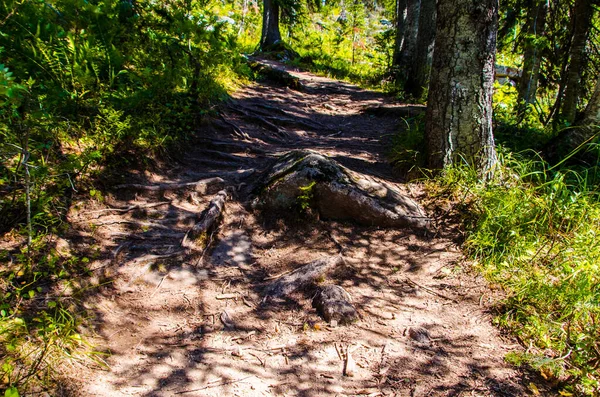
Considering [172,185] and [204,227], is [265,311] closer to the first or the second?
[204,227]

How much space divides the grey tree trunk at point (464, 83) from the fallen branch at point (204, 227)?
2.67m

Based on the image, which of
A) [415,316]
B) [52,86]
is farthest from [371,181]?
[52,86]

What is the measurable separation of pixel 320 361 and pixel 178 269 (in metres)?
1.60

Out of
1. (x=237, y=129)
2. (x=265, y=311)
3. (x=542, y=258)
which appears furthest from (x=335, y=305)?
(x=237, y=129)

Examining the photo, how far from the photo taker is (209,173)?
4965 mm

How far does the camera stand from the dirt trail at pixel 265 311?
222 centimetres

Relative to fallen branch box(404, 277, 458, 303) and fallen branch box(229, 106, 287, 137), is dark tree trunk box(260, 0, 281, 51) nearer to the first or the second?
fallen branch box(229, 106, 287, 137)

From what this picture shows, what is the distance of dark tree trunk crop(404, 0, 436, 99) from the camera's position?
27.0 ft

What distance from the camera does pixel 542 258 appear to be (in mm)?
3031

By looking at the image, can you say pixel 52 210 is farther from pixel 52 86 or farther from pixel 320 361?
pixel 320 361

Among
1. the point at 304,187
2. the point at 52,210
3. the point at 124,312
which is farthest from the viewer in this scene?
the point at 304,187

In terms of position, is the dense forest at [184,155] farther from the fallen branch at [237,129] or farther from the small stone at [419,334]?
the small stone at [419,334]

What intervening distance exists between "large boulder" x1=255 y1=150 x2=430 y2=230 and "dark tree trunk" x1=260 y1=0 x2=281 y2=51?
1311 centimetres

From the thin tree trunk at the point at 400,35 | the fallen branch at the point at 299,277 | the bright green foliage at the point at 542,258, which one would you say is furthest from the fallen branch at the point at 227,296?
the thin tree trunk at the point at 400,35
